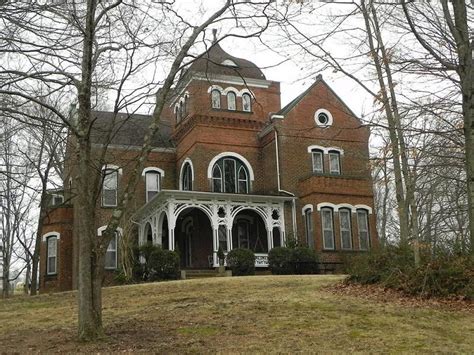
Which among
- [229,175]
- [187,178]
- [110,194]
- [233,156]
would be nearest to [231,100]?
[233,156]

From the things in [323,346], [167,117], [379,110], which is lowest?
[323,346]

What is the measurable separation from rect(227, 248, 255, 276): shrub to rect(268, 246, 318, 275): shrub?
2.91 ft

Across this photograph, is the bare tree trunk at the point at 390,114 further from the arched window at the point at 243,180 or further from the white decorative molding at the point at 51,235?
the white decorative molding at the point at 51,235

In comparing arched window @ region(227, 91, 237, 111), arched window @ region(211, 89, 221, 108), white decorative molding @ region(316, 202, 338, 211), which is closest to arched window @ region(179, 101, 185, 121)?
arched window @ region(211, 89, 221, 108)

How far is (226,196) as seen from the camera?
24625mm

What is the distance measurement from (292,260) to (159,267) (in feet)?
17.4

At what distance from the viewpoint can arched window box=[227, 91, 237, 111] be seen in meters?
29.0

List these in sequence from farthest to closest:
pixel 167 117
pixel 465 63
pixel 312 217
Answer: pixel 167 117
pixel 312 217
pixel 465 63

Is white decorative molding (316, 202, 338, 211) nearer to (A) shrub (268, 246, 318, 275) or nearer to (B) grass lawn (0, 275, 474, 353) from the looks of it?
(A) shrub (268, 246, 318, 275)

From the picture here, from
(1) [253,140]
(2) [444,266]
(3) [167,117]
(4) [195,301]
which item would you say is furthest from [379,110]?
(3) [167,117]

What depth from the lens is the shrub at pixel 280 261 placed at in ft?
76.9

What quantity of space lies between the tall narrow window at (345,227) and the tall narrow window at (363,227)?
0.50 metres

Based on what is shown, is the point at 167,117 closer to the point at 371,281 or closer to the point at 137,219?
the point at 137,219

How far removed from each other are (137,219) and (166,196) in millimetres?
4772
